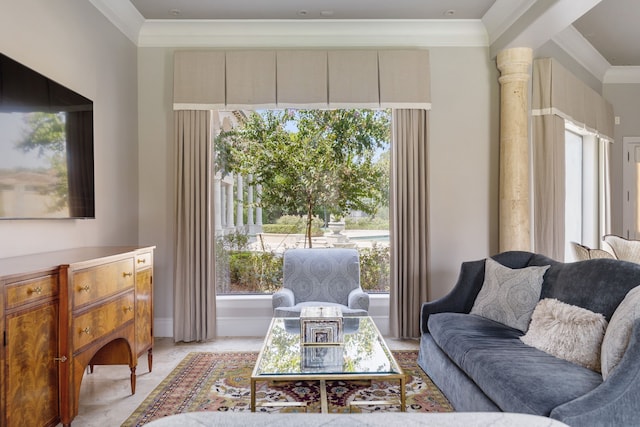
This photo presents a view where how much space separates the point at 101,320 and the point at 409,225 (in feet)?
9.31

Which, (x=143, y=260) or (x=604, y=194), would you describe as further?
(x=604, y=194)

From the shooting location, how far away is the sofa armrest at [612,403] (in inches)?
67.2

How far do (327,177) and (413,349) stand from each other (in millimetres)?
1873

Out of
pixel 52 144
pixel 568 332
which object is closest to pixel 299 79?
pixel 52 144

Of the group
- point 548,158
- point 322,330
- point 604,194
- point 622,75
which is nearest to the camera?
point 322,330

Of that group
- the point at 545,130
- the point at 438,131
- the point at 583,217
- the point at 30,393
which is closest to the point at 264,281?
the point at 438,131

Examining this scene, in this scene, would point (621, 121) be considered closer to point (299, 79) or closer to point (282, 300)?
point (299, 79)

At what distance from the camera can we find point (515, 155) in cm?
429

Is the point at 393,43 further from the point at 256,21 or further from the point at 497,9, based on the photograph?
the point at 256,21

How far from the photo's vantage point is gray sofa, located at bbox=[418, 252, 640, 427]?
175cm

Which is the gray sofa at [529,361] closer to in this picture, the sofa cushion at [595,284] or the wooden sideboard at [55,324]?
the sofa cushion at [595,284]

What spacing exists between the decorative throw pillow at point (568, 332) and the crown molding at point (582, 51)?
11.1 ft

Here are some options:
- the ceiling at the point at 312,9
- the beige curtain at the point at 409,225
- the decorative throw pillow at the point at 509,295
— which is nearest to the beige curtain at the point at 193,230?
the ceiling at the point at 312,9

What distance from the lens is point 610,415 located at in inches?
67.6
